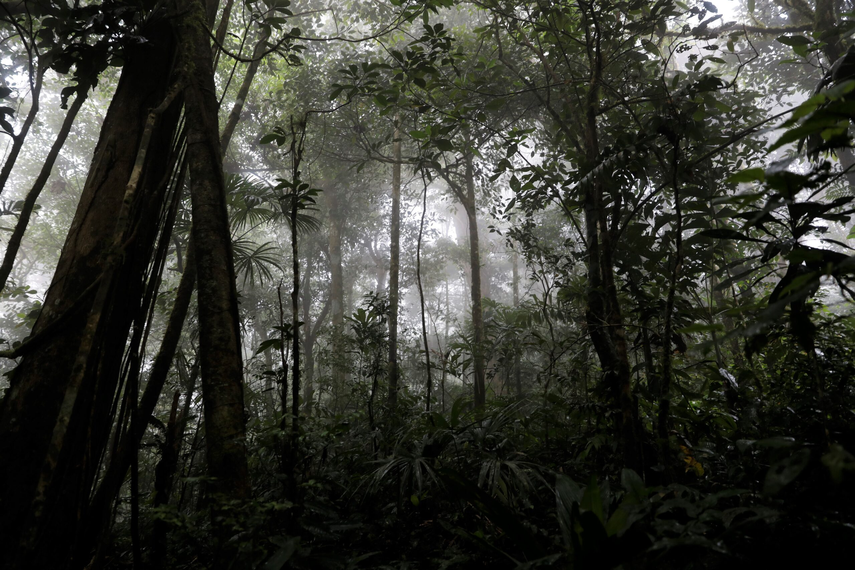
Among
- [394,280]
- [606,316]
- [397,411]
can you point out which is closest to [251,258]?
[397,411]

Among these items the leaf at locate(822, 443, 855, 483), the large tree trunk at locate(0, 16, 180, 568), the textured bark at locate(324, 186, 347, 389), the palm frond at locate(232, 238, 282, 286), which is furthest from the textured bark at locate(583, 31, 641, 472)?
the textured bark at locate(324, 186, 347, 389)

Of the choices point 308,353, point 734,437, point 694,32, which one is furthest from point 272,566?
point 308,353

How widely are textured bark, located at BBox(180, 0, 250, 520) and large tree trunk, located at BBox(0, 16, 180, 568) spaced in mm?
255

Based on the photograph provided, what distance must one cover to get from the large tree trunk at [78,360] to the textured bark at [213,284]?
26 cm

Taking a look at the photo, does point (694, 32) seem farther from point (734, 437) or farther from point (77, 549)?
point (77, 549)

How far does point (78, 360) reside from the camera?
1.57 m

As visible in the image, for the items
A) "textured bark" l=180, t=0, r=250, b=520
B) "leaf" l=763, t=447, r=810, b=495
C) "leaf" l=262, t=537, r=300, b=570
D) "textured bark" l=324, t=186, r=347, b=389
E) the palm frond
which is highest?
"textured bark" l=324, t=186, r=347, b=389

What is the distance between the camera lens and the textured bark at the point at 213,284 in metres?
1.72

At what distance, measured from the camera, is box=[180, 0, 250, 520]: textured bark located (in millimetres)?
1719

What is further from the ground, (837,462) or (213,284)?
(213,284)

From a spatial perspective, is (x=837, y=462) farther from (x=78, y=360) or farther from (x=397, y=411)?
(x=397, y=411)

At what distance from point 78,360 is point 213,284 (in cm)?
54

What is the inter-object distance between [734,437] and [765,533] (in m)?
0.97

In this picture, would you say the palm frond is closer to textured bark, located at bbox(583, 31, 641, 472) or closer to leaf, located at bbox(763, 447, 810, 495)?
textured bark, located at bbox(583, 31, 641, 472)
